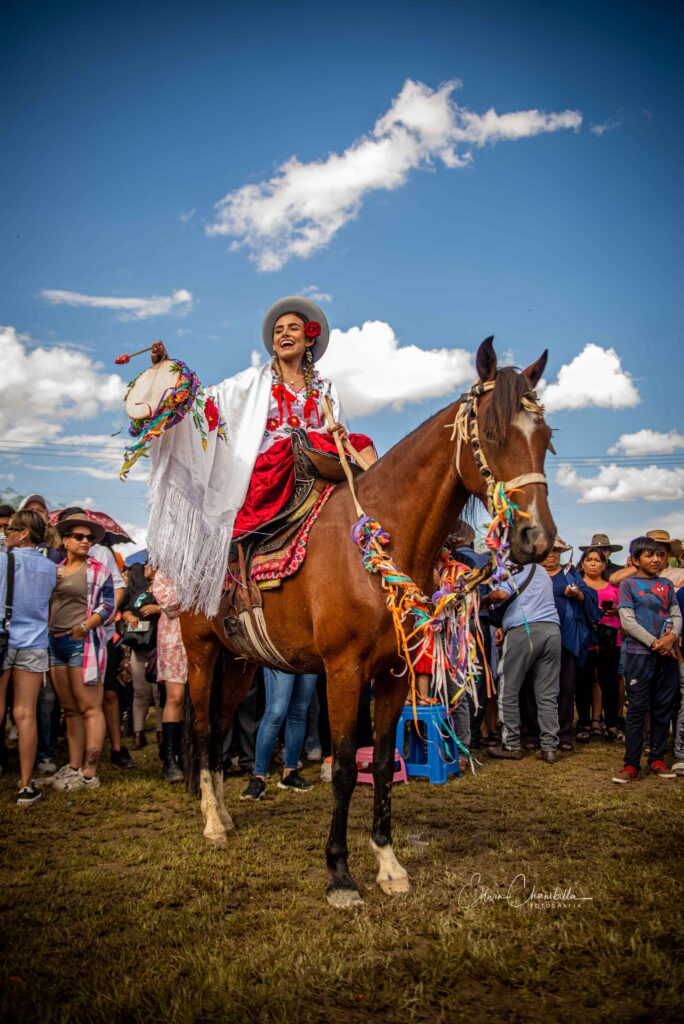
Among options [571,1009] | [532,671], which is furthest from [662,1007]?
[532,671]

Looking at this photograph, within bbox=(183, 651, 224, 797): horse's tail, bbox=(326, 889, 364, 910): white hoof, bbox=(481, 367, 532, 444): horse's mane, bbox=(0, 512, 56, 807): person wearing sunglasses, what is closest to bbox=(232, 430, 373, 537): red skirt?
bbox=(481, 367, 532, 444): horse's mane

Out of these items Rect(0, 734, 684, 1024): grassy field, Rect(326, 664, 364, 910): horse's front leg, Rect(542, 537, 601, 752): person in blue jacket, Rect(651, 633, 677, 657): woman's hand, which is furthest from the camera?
Rect(542, 537, 601, 752): person in blue jacket

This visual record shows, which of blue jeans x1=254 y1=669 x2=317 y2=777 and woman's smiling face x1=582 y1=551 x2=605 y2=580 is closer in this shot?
blue jeans x1=254 y1=669 x2=317 y2=777

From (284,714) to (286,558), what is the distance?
8.38 feet

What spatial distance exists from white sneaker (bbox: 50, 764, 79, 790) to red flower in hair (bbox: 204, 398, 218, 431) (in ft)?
13.6

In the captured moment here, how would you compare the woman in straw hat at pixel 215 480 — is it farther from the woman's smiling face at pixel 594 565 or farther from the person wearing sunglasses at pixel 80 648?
the woman's smiling face at pixel 594 565

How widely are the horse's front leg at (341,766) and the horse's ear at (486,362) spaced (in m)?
1.82

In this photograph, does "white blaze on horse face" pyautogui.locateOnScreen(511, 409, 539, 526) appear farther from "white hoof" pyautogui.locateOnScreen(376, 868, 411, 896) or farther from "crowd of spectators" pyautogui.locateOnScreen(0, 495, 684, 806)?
"white hoof" pyautogui.locateOnScreen(376, 868, 411, 896)

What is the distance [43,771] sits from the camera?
23.9ft

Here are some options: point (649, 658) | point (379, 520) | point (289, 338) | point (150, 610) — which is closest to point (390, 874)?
point (379, 520)

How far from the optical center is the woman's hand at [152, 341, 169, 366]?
4277 millimetres

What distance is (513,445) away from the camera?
3.44 meters

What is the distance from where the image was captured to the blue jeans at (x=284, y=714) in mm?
6301

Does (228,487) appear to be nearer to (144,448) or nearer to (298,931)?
(144,448)
